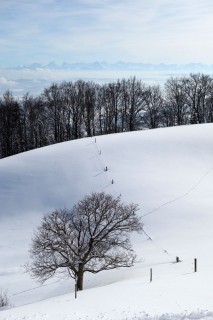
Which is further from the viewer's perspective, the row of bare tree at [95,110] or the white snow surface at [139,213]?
the row of bare tree at [95,110]

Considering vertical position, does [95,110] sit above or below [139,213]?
above

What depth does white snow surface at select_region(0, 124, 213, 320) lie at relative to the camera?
58.0 feet

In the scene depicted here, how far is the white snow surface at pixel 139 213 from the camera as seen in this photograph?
17.7m

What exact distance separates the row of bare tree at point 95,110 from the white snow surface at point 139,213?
65.1ft

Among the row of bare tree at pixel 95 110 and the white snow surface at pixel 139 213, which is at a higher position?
the row of bare tree at pixel 95 110

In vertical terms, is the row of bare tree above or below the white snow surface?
above

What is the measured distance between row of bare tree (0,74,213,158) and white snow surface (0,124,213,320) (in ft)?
65.1

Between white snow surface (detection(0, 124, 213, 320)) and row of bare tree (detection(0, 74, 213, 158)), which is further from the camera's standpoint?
row of bare tree (detection(0, 74, 213, 158))

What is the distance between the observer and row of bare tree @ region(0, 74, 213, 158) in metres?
71.9

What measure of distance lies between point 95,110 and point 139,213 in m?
39.0

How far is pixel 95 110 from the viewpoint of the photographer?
241ft

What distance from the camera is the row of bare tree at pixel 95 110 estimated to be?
71.9 metres

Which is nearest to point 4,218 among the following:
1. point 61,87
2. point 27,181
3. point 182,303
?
point 27,181

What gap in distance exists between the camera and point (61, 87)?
75000mm
